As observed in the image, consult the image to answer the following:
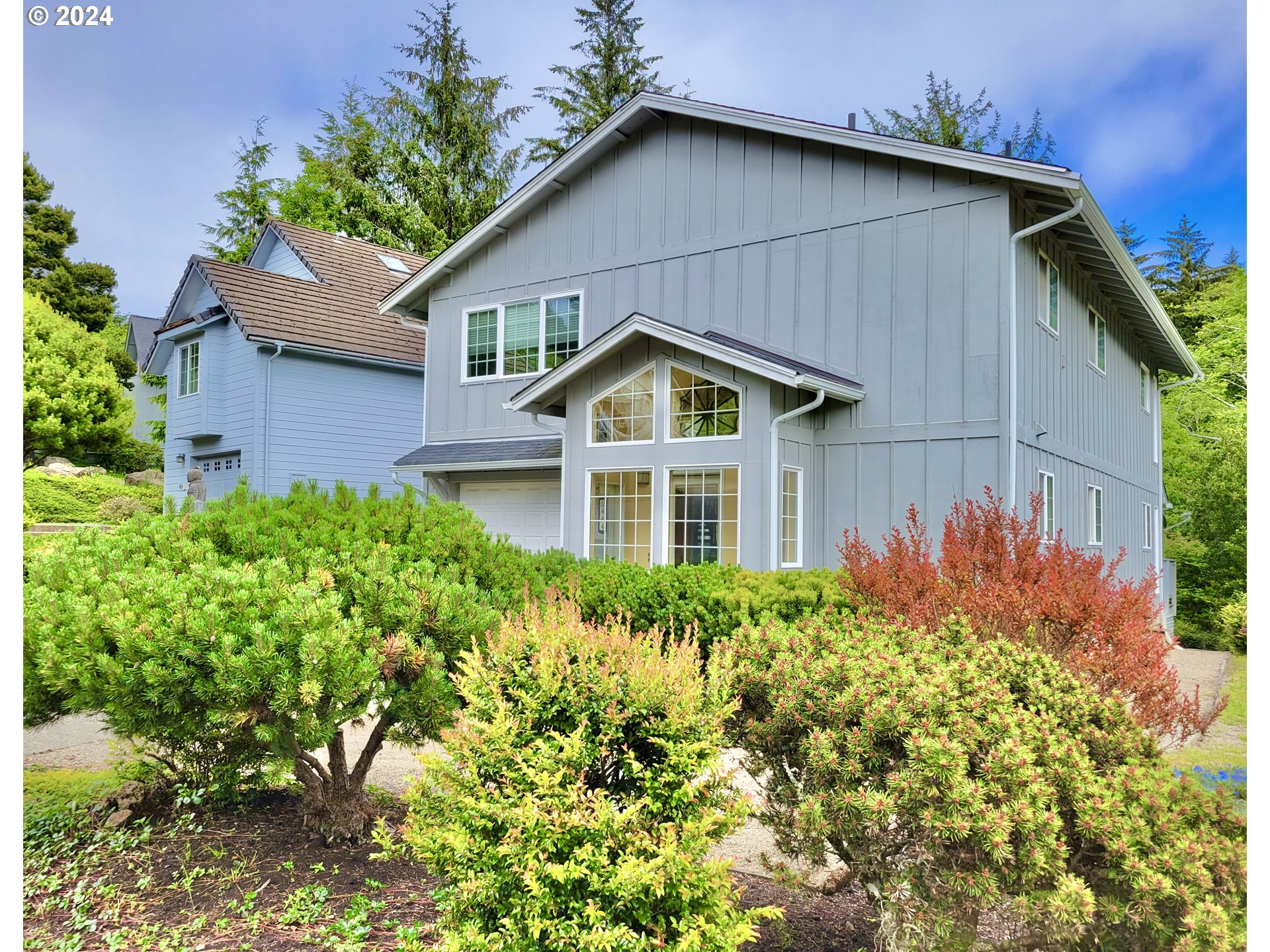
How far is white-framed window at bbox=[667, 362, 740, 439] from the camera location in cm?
835

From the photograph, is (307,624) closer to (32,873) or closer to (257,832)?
(257,832)

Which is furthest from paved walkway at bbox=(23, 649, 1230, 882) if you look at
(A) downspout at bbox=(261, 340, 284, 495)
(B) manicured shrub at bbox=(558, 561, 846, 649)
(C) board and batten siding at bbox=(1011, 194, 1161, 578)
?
(A) downspout at bbox=(261, 340, 284, 495)

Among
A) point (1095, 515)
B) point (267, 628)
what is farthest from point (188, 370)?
point (1095, 515)

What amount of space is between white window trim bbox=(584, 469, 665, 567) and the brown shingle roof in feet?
24.9

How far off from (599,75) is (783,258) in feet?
11.9

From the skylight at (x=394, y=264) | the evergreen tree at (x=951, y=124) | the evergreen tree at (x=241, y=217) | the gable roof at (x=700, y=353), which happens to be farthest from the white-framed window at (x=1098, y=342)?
the evergreen tree at (x=241, y=217)

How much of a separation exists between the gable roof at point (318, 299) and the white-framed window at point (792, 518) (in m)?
9.63

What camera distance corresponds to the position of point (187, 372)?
15219 mm

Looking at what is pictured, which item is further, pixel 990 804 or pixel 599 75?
pixel 599 75

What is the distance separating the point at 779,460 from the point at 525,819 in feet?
20.5

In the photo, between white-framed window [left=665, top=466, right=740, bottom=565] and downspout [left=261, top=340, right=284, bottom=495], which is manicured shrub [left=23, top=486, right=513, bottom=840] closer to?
white-framed window [left=665, top=466, right=740, bottom=565]

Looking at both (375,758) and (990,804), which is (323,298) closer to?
(375,758)

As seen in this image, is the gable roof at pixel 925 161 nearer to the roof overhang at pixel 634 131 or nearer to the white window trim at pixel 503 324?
the roof overhang at pixel 634 131

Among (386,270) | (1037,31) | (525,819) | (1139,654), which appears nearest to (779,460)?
(1037,31)
